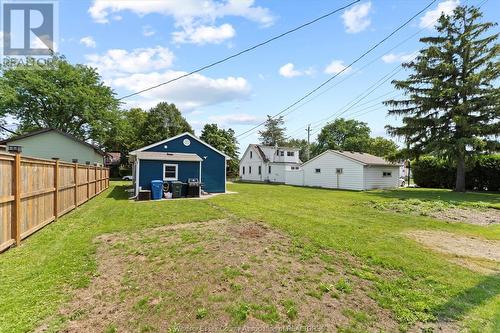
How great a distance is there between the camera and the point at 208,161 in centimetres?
1848

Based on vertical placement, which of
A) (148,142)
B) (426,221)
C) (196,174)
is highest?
(148,142)

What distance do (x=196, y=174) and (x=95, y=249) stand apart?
37.9ft

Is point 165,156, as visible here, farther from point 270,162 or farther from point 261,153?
point 261,153

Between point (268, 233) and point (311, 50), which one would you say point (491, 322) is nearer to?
point (268, 233)

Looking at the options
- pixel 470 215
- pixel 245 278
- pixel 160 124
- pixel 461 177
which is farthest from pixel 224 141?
pixel 245 278

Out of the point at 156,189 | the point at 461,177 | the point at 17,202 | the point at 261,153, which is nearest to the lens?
the point at 17,202

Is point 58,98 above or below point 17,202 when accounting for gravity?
above

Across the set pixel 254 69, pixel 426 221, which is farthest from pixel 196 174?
pixel 426 221

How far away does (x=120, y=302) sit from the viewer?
324cm

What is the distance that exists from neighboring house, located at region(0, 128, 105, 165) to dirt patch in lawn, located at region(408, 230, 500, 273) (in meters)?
24.2

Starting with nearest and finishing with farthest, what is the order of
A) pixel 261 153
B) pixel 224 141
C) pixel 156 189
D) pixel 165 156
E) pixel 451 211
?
pixel 451 211
pixel 156 189
pixel 165 156
pixel 261 153
pixel 224 141

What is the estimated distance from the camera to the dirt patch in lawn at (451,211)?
9280 millimetres

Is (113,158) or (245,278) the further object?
(113,158)

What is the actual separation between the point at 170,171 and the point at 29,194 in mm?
10415
